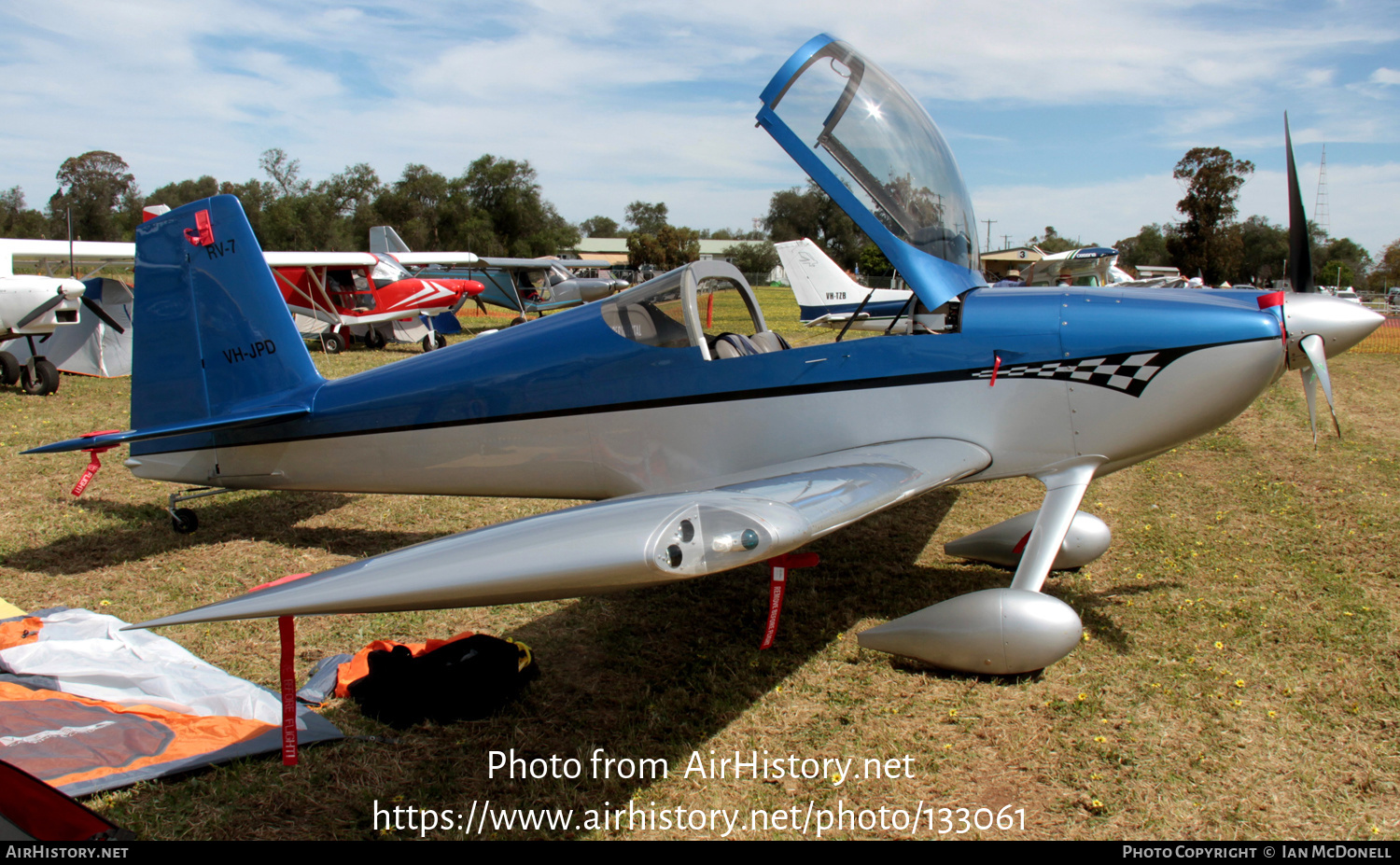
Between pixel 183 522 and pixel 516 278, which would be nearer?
pixel 183 522

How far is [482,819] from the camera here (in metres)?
2.70

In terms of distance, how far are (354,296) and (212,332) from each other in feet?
46.6

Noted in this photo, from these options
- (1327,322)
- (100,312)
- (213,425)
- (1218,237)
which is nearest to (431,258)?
(100,312)

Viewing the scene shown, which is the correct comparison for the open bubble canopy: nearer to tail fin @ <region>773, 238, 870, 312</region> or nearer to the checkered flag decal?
the checkered flag decal

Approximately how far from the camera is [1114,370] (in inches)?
152

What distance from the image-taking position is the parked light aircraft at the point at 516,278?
24.9m

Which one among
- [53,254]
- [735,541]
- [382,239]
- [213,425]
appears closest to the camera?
[735,541]

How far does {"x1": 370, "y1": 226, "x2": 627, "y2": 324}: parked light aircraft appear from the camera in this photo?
2489 cm

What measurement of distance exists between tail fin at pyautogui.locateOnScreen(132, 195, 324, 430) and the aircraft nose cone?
5.49 metres

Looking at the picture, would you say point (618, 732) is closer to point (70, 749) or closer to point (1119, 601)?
point (70, 749)

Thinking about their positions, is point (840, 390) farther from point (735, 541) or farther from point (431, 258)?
point (431, 258)

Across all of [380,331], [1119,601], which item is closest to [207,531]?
[1119,601]

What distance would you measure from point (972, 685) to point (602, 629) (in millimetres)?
1861

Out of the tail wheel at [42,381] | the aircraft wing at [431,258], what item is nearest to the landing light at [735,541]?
the tail wheel at [42,381]
